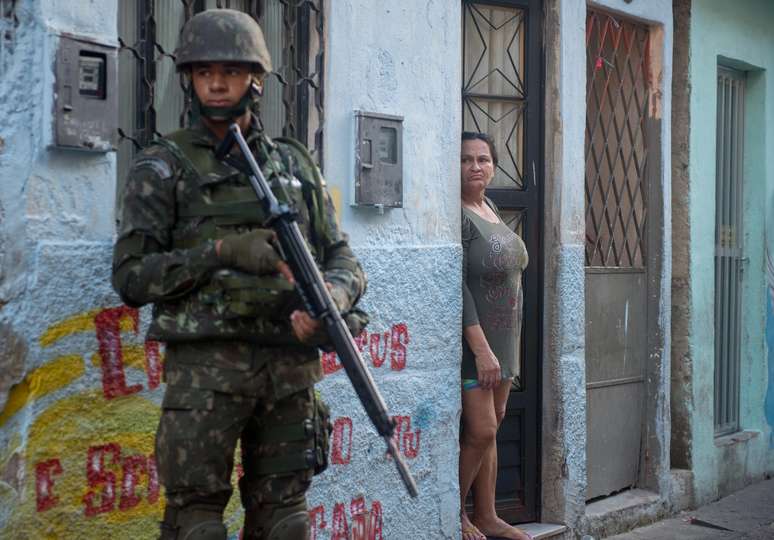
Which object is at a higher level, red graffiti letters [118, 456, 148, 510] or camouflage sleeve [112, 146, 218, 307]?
camouflage sleeve [112, 146, 218, 307]

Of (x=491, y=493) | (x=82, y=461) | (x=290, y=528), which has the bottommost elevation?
(x=491, y=493)

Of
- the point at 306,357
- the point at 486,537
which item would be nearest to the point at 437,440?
the point at 486,537

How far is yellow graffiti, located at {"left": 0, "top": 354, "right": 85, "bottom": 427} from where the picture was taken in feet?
13.5

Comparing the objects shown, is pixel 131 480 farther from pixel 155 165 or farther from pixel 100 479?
pixel 155 165

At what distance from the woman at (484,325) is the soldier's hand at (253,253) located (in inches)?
98.5

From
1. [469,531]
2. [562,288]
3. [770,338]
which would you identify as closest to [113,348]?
[469,531]

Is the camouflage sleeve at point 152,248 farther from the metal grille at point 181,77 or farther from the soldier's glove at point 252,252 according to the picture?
the metal grille at point 181,77

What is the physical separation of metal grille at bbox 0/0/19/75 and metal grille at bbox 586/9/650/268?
3.93 metres

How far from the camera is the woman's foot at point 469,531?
6.15m

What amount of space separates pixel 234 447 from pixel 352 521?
1683mm

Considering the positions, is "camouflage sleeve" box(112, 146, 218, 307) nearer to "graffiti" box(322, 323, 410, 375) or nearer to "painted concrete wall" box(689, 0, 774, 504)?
"graffiti" box(322, 323, 410, 375)

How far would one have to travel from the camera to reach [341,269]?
4.04 m

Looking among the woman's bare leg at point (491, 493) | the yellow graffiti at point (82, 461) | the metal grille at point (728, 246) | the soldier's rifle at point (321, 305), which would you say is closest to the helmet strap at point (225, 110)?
the soldier's rifle at point (321, 305)

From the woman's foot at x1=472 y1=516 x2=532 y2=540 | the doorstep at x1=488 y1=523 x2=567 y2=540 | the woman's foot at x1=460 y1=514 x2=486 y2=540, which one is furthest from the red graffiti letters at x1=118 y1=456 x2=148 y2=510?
the doorstep at x1=488 y1=523 x2=567 y2=540
